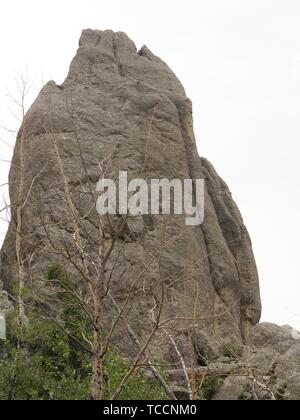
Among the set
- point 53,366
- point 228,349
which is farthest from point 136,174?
point 53,366

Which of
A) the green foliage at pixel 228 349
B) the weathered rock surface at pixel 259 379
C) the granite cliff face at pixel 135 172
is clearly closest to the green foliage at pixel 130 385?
the weathered rock surface at pixel 259 379

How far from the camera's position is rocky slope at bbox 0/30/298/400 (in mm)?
21375

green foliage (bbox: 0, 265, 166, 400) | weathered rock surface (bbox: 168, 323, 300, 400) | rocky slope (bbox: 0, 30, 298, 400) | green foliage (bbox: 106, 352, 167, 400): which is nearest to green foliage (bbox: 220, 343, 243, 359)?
weathered rock surface (bbox: 168, 323, 300, 400)

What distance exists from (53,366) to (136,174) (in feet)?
37.7

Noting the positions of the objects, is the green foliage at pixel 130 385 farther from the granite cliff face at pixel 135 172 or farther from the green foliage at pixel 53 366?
the granite cliff face at pixel 135 172

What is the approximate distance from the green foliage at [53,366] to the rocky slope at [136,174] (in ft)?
15.0

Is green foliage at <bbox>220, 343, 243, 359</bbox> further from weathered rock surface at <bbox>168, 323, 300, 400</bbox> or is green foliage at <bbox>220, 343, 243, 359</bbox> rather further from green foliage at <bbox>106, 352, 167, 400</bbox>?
green foliage at <bbox>106, 352, 167, 400</bbox>

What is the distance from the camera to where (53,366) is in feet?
44.2

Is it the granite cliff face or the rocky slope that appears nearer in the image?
the rocky slope

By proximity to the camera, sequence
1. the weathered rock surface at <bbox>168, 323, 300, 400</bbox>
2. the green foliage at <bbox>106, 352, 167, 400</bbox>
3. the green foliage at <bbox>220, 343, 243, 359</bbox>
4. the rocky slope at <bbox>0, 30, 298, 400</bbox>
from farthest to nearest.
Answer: the rocky slope at <bbox>0, 30, 298, 400</bbox> → the green foliage at <bbox>220, 343, 243, 359</bbox> → the weathered rock surface at <bbox>168, 323, 300, 400</bbox> → the green foliage at <bbox>106, 352, 167, 400</bbox>

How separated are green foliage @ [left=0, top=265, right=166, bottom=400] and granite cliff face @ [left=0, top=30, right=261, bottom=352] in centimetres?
570

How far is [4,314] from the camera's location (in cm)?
1567
